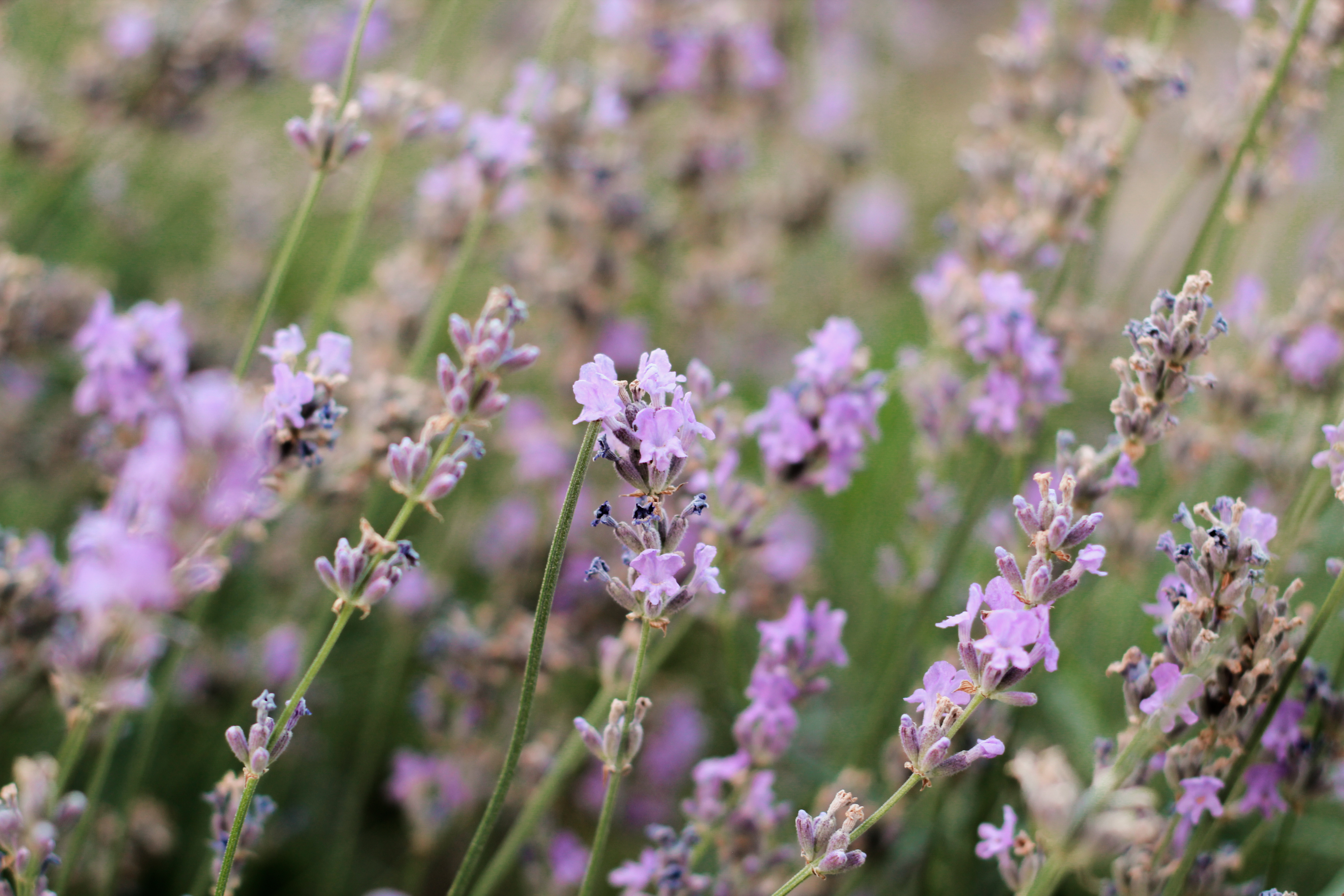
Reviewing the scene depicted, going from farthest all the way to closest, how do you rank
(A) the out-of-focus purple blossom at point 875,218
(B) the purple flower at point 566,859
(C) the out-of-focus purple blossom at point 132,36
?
(A) the out-of-focus purple blossom at point 875,218 < (C) the out-of-focus purple blossom at point 132,36 < (B) the purple flower at point 566,859

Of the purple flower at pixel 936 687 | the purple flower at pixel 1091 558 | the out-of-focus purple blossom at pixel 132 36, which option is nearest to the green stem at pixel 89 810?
the purple flower at pixel 936 687

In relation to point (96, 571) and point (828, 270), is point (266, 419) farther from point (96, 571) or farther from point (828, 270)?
point (828, 270)

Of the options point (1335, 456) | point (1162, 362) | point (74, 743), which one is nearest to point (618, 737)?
point (74, 743)

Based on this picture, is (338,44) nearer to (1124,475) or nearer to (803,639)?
(803,639)

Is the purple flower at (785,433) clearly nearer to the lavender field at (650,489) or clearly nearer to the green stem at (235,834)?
the lavender field at (650,489)

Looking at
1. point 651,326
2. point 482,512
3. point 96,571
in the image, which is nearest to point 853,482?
point 651,326

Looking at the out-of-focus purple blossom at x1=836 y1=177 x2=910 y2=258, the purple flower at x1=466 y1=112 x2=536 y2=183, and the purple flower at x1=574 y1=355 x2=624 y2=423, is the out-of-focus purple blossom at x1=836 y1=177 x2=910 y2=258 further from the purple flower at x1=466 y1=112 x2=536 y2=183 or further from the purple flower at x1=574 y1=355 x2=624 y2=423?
the purple flower at x1=574 y1=355 x2=624 y2=423

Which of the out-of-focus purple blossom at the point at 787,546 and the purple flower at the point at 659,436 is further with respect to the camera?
the out-of-focus purple blossom at the point at 787,546
